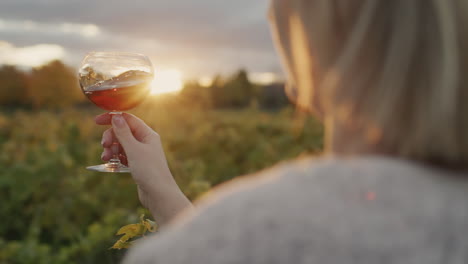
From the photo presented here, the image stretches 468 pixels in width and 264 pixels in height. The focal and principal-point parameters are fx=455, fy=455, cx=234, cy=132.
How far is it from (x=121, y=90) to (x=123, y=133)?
0.38m

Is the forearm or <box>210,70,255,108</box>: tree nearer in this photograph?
the forearm

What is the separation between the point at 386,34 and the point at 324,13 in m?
Result: 0.12

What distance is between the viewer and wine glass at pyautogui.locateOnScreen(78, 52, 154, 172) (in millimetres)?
2117

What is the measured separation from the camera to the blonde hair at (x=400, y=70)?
0.77 m

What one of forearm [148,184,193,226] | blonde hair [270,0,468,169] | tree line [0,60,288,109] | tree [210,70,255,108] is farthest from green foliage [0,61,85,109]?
blonde hair [270,0,468,169]

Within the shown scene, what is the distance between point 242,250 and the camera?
27.3 inches

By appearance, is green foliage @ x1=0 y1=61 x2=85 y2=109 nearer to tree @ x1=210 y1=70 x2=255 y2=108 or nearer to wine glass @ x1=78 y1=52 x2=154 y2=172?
tree @ x1=210 y1=70 x2=255 y2=108

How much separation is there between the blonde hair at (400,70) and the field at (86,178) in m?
2.00

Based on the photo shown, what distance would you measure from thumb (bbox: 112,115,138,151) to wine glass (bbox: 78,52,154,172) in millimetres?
298

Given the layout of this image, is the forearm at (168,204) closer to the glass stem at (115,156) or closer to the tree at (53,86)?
the glass stem at (115,156)

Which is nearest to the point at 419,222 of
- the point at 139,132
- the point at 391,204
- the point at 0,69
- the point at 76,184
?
the point at 391,204

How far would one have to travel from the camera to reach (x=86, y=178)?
498 cm

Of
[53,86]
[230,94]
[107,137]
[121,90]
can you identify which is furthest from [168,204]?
[53,86]

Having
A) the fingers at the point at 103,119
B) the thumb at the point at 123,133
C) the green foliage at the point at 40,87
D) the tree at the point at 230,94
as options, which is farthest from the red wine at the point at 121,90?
the green foliage at the point at 40,87
